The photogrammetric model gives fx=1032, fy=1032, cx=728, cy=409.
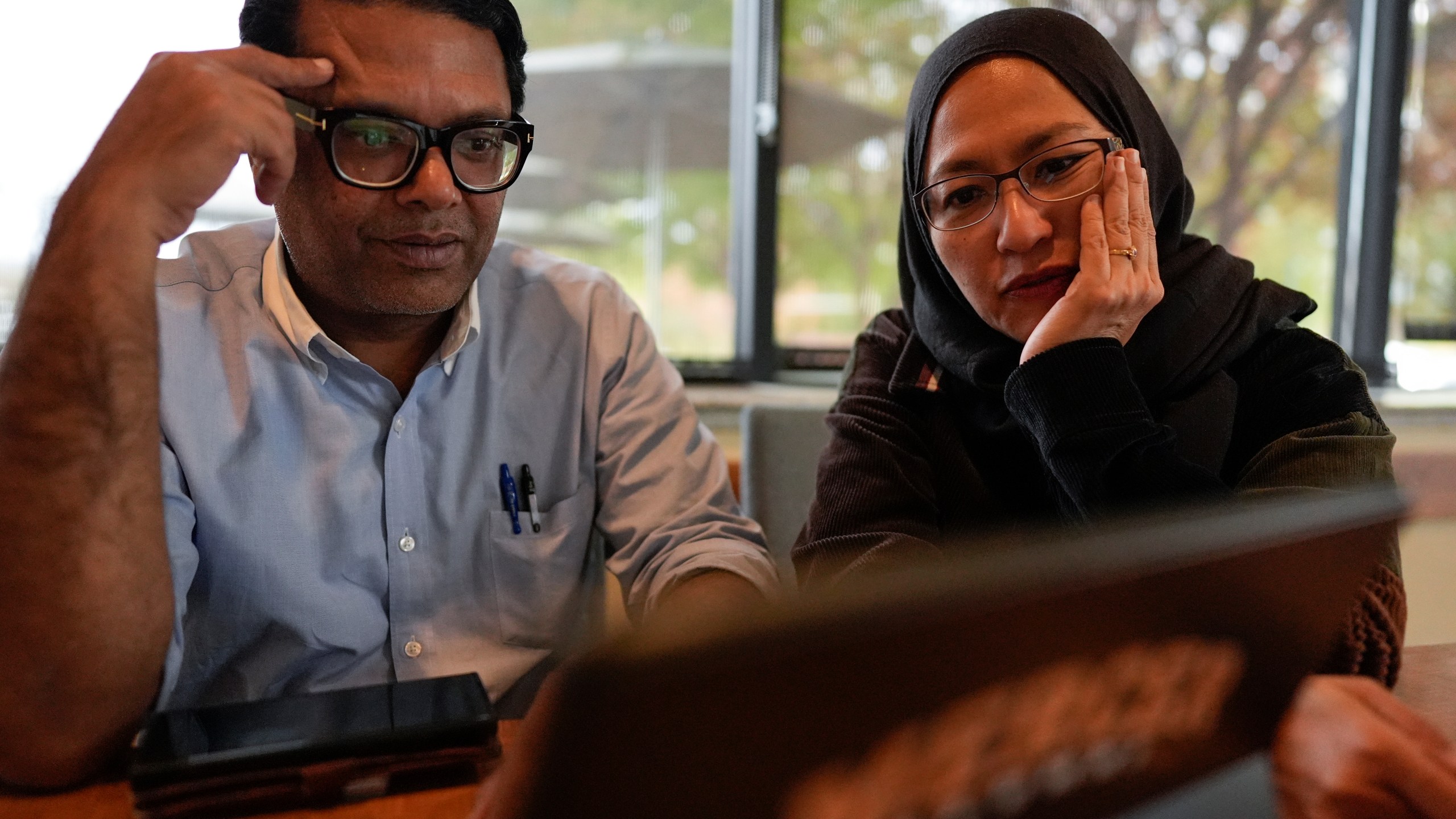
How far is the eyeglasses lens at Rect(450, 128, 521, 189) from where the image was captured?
4.28ft

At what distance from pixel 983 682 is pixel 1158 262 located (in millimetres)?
1199

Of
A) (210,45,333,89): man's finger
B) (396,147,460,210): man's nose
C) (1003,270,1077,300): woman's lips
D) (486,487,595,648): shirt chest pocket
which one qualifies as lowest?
(486,487,595,648): shirt chest pocket

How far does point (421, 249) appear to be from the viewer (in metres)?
1.32

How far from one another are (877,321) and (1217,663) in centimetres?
124

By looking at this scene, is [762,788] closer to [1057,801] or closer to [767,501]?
[1057,801]

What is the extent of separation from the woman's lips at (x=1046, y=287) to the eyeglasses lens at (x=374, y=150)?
794 millimetres

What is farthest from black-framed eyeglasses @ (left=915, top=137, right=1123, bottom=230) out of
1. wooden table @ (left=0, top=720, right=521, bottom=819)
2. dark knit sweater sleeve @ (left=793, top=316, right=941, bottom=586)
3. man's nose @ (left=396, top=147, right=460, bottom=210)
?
wooden table @ (left=0, top=720, right=521, bottom=819)

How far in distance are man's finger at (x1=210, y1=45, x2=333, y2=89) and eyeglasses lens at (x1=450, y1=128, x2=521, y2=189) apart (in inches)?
6.7

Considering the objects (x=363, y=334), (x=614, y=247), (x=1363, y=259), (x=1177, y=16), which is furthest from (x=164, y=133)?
(x=1363, y=259)

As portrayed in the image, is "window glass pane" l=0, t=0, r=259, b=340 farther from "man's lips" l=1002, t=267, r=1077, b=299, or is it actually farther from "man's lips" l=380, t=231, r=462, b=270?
"man's lips" l=1002, t=267, r=1077, b=299

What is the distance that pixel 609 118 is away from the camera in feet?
9.62

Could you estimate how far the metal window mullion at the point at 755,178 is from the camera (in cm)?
291

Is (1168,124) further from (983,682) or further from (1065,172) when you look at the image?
(983,682)

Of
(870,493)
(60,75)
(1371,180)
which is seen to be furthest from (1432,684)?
(60,75)
